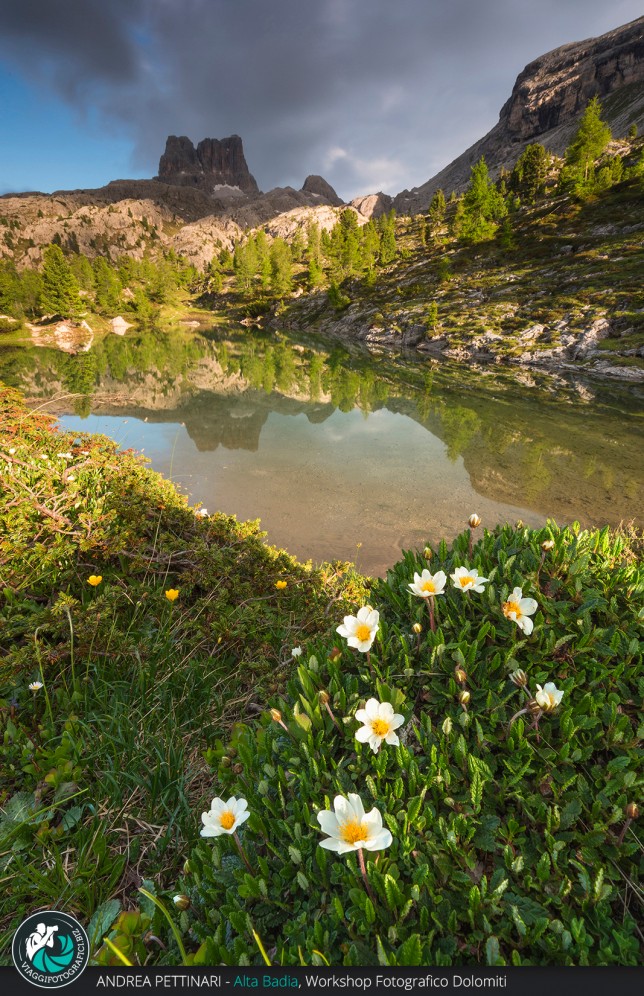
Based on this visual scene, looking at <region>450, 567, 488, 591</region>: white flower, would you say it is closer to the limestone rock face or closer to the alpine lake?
the alpine lake

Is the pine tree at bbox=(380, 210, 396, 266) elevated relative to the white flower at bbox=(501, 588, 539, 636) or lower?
elevated

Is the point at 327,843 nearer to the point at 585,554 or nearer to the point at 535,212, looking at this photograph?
the point at 585,554

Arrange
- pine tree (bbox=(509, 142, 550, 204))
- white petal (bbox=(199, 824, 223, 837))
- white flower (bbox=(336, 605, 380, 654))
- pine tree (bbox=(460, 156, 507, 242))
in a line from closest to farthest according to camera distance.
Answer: white petal (bbox=(199, 824, 223, 837)) → white flower (bbox=(336, 605, 380, 654)) → pine tree (bbox=(460, 156, 507, 242)) → pine tree (bbox=(509, 142, 550, 204))

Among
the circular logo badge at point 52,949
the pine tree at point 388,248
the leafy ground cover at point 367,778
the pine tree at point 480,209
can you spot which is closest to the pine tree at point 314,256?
the pine tree at point 388,248

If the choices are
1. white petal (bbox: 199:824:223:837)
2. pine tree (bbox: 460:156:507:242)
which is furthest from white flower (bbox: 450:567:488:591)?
pine tree (bbox: 460:156:507:242)

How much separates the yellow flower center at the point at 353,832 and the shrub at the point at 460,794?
0.40ft

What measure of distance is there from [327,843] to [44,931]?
34.9 inches

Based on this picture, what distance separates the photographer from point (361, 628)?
199cm

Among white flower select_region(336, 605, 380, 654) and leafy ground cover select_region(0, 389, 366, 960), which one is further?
leafy ground cover select_region(0, 389, 366, 960)

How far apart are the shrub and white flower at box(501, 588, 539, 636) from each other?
0.10 m

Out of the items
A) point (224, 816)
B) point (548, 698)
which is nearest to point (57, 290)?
point (224, 816)

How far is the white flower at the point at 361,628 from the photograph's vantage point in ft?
6.38

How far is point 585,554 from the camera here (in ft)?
7.71

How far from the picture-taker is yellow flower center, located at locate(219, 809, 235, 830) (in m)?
1.52
